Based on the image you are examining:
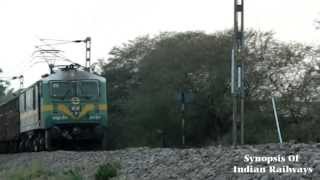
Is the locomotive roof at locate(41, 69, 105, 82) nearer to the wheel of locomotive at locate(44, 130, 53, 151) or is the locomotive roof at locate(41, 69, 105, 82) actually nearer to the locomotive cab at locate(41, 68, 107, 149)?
Answer: the locomotive cab at locate(41, 68, 107, 149)

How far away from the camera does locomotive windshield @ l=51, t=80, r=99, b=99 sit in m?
23.8

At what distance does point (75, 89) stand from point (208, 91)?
1626 cm

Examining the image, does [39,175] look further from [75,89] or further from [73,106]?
[75,89]

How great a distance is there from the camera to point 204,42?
139 feet

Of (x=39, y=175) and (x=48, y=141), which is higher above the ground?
(x=48, y=141)

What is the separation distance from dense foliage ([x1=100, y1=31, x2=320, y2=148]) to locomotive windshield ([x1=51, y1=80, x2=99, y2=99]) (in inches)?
283

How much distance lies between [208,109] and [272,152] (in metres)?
30.2

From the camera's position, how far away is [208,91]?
129ft

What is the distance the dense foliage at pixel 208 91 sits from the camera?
3456 centimetres

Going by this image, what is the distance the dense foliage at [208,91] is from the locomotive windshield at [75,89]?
720 centimetres

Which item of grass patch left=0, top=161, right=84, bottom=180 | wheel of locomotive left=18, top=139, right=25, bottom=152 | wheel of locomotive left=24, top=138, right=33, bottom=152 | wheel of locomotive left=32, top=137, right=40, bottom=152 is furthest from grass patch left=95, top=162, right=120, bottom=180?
wheel of locomotive left=18, top=139, right=25, bottom=152

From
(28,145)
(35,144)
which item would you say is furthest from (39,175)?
(28,145)

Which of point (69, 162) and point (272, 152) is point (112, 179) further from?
point (69, 162)

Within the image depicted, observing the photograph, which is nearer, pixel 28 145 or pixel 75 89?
pixel 75 89
